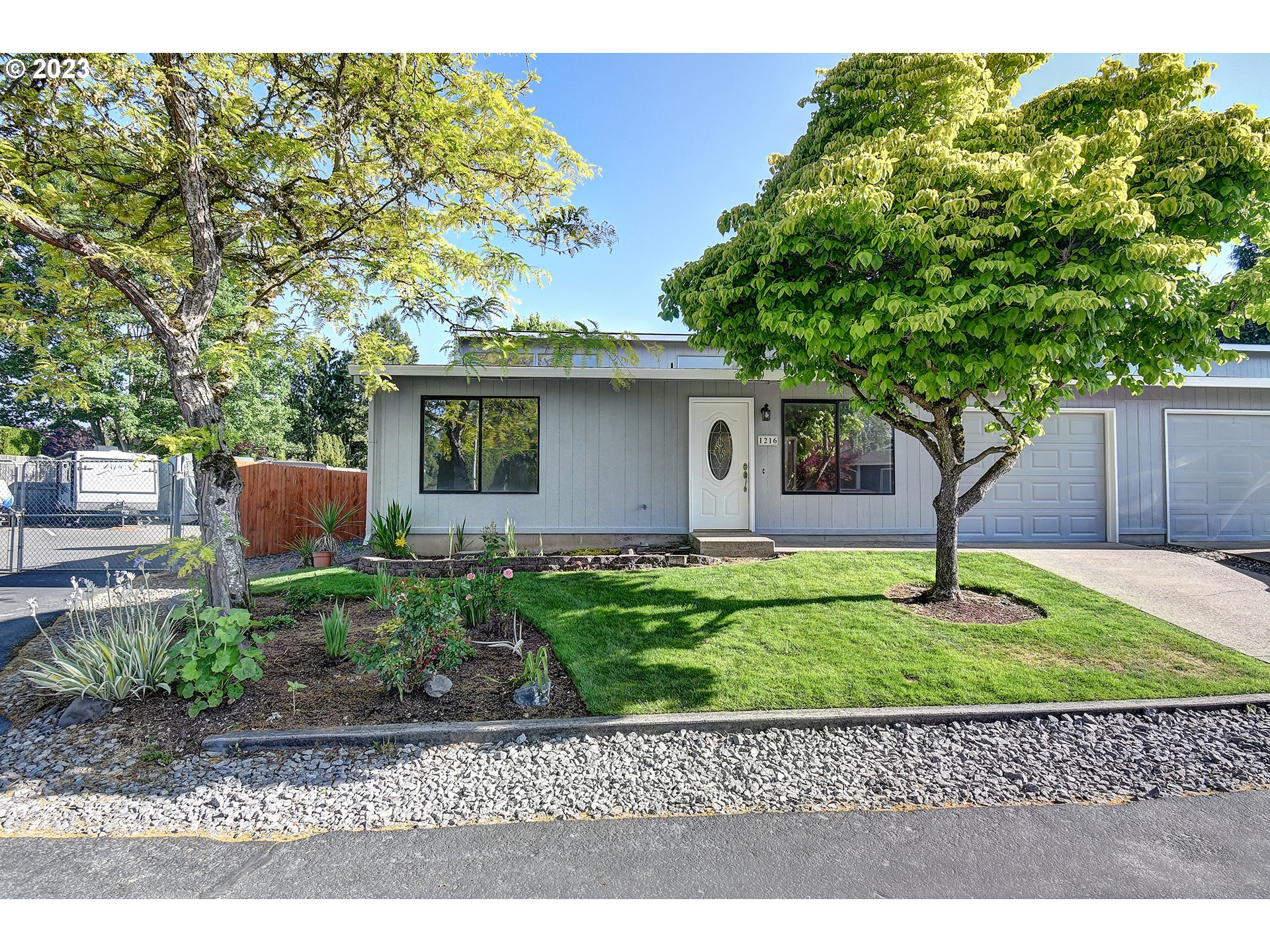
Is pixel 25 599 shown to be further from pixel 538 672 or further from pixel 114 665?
pixel 538 672

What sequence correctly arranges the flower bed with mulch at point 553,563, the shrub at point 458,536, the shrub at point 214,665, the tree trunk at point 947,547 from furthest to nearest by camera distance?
1. the shrub at point 458,536
2. the flower bed with mulch at point 553,563
3. the tree trunk at point 947,547
4. the shrub at point 214,665

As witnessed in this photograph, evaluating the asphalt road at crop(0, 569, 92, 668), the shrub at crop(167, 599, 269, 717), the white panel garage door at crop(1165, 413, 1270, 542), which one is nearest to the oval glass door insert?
the shrub at crop(167, 599, 269, 717)

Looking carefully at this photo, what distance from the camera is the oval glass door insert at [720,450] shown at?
923 centimetres

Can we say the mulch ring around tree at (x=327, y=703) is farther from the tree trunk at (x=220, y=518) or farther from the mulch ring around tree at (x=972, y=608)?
the mulch ring around tree at (x=972, y=608)

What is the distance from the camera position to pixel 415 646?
4.13m

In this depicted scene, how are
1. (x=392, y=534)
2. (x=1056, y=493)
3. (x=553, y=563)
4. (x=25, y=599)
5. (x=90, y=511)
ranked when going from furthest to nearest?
(x=90, y=511) < (x=1056, y=493) < (x=392, y=534) < (x=553, y=563) < (x=25, y=599)

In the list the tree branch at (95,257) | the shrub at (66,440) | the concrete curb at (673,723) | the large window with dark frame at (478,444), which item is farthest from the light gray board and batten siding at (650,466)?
the shrub at (66,440)

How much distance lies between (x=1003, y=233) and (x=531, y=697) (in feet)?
15.2

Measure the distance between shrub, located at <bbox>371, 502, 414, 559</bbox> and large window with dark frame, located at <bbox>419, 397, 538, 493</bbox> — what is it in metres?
0.65

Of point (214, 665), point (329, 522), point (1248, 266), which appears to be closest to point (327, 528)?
point (329, 522)

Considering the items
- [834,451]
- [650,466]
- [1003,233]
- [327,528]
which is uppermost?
[1003,233]

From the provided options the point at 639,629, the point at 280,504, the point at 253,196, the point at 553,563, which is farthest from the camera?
the point at 280,504

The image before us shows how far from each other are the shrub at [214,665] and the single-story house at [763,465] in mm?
4912
